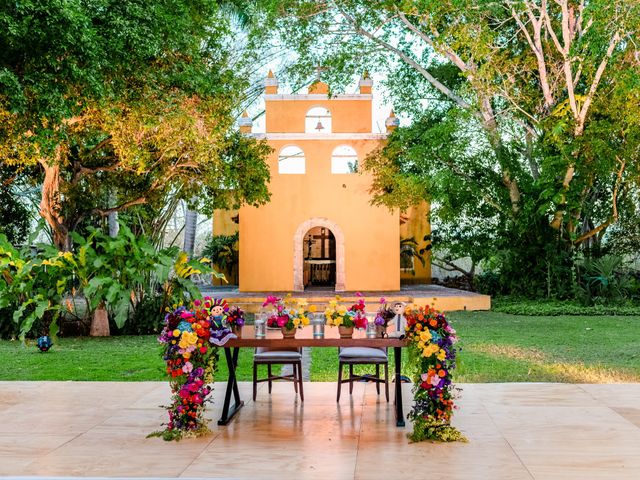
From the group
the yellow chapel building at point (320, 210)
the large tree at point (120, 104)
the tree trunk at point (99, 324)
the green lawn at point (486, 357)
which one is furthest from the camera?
the yellow chapel building at point (320, 210)

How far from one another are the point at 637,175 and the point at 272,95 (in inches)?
334

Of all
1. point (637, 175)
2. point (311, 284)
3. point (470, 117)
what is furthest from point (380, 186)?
point (637, 175)

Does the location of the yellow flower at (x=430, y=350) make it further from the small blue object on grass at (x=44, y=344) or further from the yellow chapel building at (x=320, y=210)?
the yellow chapel building at (x=320, y=210)

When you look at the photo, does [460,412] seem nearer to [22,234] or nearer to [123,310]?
[123,310]

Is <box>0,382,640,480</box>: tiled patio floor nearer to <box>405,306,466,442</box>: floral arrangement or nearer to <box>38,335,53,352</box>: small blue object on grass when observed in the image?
<box>405,306,466,442</box>: floral arrangement

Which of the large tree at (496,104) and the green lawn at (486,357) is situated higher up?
the large tree at (496,104)

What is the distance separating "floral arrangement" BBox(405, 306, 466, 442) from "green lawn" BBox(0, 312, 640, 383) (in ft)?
8.53

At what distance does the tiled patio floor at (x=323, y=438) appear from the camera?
158 inches

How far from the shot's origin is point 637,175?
1492 centimetres

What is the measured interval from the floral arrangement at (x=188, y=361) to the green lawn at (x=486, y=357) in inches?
104

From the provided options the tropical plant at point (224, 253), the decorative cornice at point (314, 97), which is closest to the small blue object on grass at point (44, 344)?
the decorative cornice at point (314, 97)

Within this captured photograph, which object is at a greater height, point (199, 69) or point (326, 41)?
point (326, 41)

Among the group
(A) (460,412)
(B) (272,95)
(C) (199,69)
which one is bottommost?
(A) (460,412)

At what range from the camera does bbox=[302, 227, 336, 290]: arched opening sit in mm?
19922
